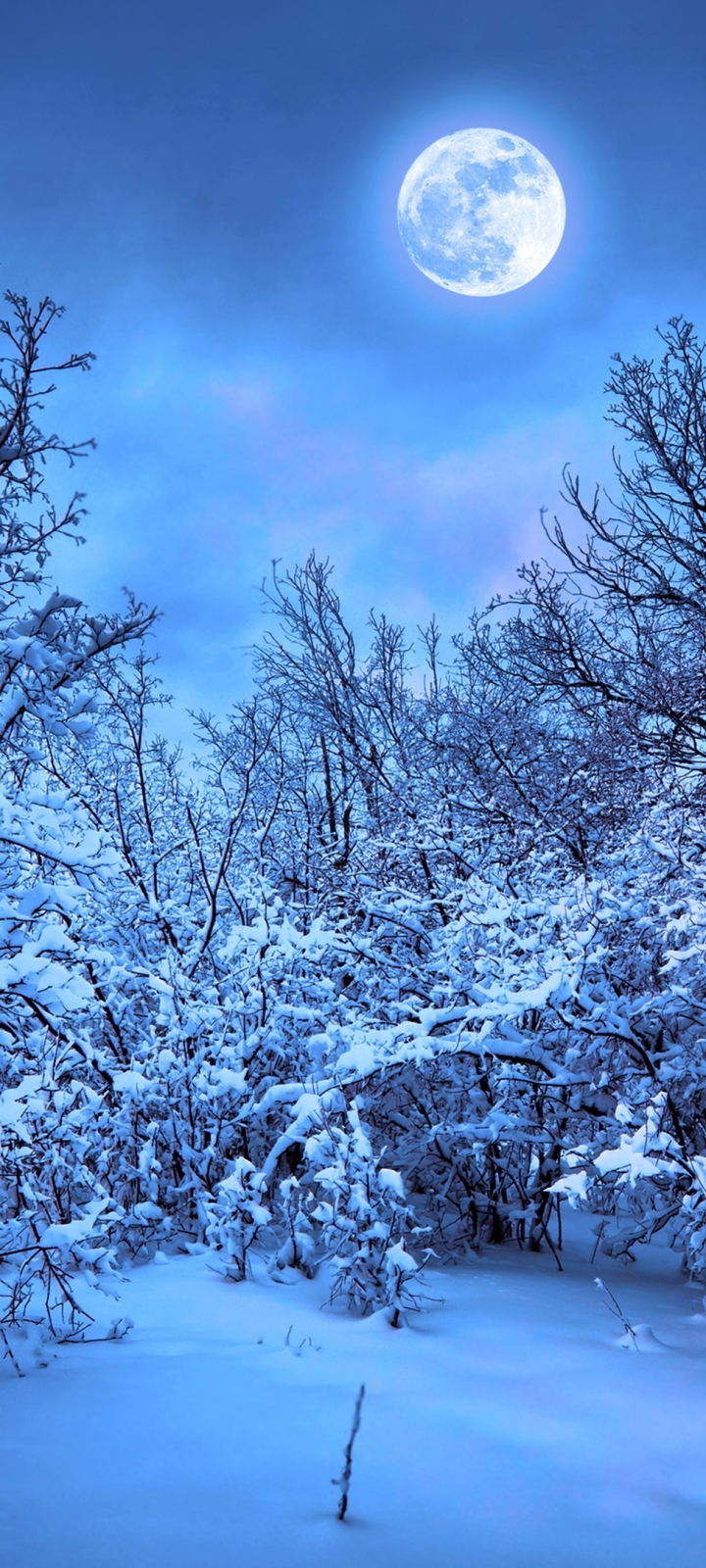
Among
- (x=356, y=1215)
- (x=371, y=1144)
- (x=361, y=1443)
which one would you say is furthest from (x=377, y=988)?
(x=361, y=1443)

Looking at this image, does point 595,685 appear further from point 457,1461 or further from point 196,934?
point 457,1461

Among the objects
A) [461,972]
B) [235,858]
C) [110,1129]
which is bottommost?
[110,1129]

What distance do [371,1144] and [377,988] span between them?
121 cm

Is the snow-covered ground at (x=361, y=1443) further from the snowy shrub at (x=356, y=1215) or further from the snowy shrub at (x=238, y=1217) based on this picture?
the snowy shrub at (x=238, y=1217)

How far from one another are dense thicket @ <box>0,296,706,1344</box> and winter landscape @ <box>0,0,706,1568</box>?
34mm

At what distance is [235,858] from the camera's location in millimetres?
12289

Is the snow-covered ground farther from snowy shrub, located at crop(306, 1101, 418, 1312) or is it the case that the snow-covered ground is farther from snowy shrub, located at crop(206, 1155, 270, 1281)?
snowy shrub, located at crop(206, 1155, 270, 1281)

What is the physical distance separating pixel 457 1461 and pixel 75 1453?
1.09m

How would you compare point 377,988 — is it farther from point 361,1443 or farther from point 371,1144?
point 361,1443

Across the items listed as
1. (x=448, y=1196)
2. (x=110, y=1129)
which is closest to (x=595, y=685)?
(x=448, y=1196)

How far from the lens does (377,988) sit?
724 centimetres

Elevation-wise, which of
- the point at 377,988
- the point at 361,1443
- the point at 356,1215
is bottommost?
the point at 361,1443

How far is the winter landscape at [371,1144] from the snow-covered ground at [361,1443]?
0.01 m

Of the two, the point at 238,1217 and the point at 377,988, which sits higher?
the point at 377,988
